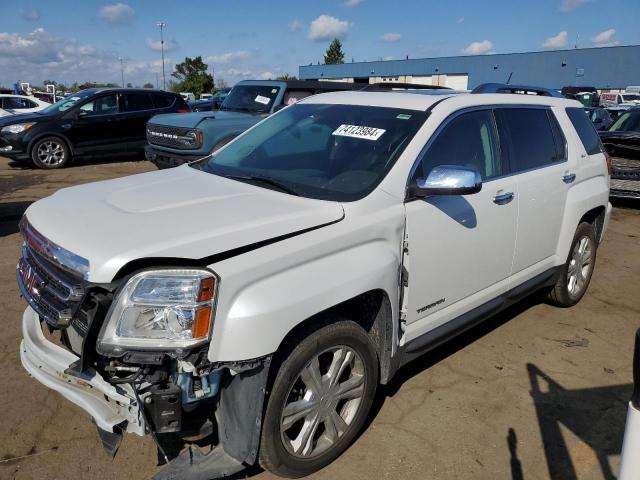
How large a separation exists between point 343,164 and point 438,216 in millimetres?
624

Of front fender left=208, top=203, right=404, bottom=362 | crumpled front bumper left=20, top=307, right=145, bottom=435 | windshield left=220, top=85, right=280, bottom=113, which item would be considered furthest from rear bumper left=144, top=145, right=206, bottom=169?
front fender left=208, top=203, right=404, bottom=362

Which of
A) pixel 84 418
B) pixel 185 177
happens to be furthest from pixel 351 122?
pixel 84 418

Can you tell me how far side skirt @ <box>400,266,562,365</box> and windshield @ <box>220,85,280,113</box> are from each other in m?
6.51

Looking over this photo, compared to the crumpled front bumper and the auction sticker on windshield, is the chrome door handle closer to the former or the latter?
the auction sticker on windshield

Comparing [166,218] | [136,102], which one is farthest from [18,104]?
[166,218]

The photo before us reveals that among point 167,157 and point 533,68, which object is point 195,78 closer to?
point 533,68

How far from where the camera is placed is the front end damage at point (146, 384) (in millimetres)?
2166

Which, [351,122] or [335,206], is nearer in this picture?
[335,206]

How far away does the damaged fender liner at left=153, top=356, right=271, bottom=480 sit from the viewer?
228 cm

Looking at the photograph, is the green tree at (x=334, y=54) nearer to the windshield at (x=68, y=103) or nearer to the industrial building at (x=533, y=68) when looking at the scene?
the industrial building at (x=533, y=68)

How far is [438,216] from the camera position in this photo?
3.09 metres

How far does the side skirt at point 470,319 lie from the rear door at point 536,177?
4.0 inches

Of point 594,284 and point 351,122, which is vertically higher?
point 351,122

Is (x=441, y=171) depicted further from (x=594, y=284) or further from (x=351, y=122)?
(x=594, y=284)
